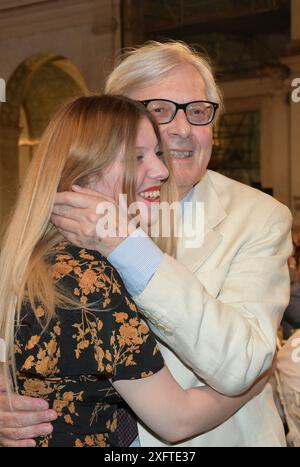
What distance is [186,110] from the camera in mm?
2238

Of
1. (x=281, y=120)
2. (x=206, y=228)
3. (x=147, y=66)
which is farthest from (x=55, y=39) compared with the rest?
(x=206, y=228)

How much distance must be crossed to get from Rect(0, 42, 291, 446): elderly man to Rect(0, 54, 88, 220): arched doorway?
5792 mm

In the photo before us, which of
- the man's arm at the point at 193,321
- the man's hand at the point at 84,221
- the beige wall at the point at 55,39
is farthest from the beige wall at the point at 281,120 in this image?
the man's hand at the point at 84,221

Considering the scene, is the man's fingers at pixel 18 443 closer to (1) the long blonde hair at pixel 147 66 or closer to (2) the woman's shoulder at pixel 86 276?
(2) the woman's shoulder at pixel 86 276

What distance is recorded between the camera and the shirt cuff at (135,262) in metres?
Answer: 1.66

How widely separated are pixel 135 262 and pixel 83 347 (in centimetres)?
22

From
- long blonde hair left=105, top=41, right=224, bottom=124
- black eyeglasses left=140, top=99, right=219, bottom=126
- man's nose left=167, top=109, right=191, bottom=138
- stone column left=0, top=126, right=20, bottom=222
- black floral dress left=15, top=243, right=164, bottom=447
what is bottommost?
black floral dress left=15, top=243, right=164, bottom=447

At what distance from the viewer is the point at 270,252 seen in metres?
1.93

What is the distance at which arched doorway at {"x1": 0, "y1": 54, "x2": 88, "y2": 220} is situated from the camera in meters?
8.98

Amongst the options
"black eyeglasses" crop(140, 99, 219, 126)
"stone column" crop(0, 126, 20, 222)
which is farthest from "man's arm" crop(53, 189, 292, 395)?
"stone column" crop(0, 126, 20, 222)

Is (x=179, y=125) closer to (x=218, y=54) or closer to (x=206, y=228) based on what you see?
(x=206, y=228)

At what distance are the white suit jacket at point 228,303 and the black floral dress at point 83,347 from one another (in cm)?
9

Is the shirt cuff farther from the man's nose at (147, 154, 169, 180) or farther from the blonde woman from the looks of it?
the man's nose at (147, 154, 169, 180)

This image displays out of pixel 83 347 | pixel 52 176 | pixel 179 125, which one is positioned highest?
pixel 179 125
